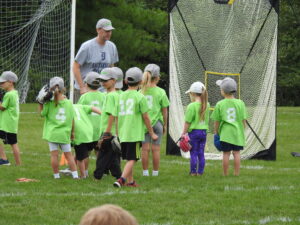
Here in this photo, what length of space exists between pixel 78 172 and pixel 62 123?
124cm

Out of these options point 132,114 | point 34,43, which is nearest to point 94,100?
point 132,114

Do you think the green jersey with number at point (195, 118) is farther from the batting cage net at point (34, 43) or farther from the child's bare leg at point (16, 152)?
the batting cage net at point (34, 43)

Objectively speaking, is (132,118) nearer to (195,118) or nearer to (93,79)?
(93,79)

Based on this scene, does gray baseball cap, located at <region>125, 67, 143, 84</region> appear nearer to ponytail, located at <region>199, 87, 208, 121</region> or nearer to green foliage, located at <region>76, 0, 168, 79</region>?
ponytail, located at <region>199, 87, 208, 121</region>

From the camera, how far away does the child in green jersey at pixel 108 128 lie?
941 centimetres

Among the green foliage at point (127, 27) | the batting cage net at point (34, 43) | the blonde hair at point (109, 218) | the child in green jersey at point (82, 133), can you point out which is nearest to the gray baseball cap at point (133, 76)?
the child in green jersey at point (82, 133)

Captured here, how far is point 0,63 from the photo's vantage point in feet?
76.6

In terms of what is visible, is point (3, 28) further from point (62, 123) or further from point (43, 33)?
point (62, 123)

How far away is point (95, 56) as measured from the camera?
35.7 feet

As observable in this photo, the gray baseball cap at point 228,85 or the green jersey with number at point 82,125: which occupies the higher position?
the gray baseball cap at point 228,85

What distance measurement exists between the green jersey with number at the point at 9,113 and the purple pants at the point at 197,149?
2800 mm

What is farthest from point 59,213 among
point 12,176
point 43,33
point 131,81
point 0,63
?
point 0,63

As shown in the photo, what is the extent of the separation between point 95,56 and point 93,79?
0.74 m

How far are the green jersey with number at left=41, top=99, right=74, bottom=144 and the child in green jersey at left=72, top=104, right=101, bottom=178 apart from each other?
0.55ft
